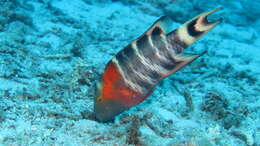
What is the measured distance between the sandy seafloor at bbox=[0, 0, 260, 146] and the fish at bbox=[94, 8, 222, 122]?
546 millimetres

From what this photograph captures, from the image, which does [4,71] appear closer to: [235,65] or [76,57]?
[76,57]

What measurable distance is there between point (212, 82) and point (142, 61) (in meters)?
2.58

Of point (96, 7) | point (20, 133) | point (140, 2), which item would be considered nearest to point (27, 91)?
point (20, 133)

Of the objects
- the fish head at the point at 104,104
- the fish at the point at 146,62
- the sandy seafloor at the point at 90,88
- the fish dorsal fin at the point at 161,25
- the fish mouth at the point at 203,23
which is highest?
the fish mouth at the point at 203,23

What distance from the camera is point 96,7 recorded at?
765 centimetres

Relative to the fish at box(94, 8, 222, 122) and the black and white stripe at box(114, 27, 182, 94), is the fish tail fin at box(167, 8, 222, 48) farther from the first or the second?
the black and white stripe at box(114, 27, 182, 94)

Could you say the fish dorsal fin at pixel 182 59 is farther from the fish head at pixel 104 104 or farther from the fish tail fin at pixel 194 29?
the fish head at pixel 104 104

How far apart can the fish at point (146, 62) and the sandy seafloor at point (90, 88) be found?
546 mm

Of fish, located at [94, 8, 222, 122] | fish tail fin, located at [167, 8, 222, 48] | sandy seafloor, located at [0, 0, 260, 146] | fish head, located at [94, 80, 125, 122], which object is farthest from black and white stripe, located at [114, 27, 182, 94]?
sandy seafloor, located at [0, 0, 260, 146]

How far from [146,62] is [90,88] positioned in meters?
1.47

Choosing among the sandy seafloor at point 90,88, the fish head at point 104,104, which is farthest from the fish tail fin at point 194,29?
the sandy seafloor at point 90,88

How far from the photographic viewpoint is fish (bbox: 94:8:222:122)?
2348 millimetres

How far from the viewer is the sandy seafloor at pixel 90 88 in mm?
2988

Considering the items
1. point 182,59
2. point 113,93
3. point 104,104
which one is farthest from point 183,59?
point 104,104
